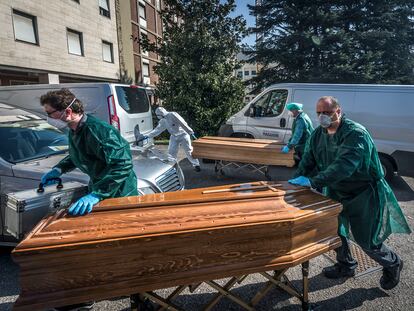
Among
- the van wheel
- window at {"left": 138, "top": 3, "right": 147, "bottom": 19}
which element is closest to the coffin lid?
the van wheel

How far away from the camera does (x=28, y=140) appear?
12.5ft

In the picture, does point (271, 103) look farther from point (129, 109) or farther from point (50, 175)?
point (50, 175)

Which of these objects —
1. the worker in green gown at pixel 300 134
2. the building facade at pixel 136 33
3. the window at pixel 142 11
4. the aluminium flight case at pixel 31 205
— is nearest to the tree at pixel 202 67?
the building facade at pixel 136 33

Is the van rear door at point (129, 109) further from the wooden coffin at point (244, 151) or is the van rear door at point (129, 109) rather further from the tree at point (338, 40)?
the tree at point (338, 40)

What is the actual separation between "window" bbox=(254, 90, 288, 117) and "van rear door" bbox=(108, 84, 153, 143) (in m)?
2.88

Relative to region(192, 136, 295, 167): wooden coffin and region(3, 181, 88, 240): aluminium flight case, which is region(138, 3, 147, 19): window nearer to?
region(192, 136, 295, 167): wooden coffin

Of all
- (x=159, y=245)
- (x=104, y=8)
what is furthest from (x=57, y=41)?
(x=159, y=245)

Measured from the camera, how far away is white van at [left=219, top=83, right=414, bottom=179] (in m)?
5.79

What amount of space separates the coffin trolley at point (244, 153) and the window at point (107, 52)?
1407 centimetres

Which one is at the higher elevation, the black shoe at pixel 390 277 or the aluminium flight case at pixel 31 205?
the aluminium flight case at pixel 31 205

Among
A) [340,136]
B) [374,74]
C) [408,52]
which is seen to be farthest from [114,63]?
[340,136]

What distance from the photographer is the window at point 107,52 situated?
18.0m

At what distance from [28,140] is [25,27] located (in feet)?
37.8

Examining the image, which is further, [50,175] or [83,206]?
[50,175]
